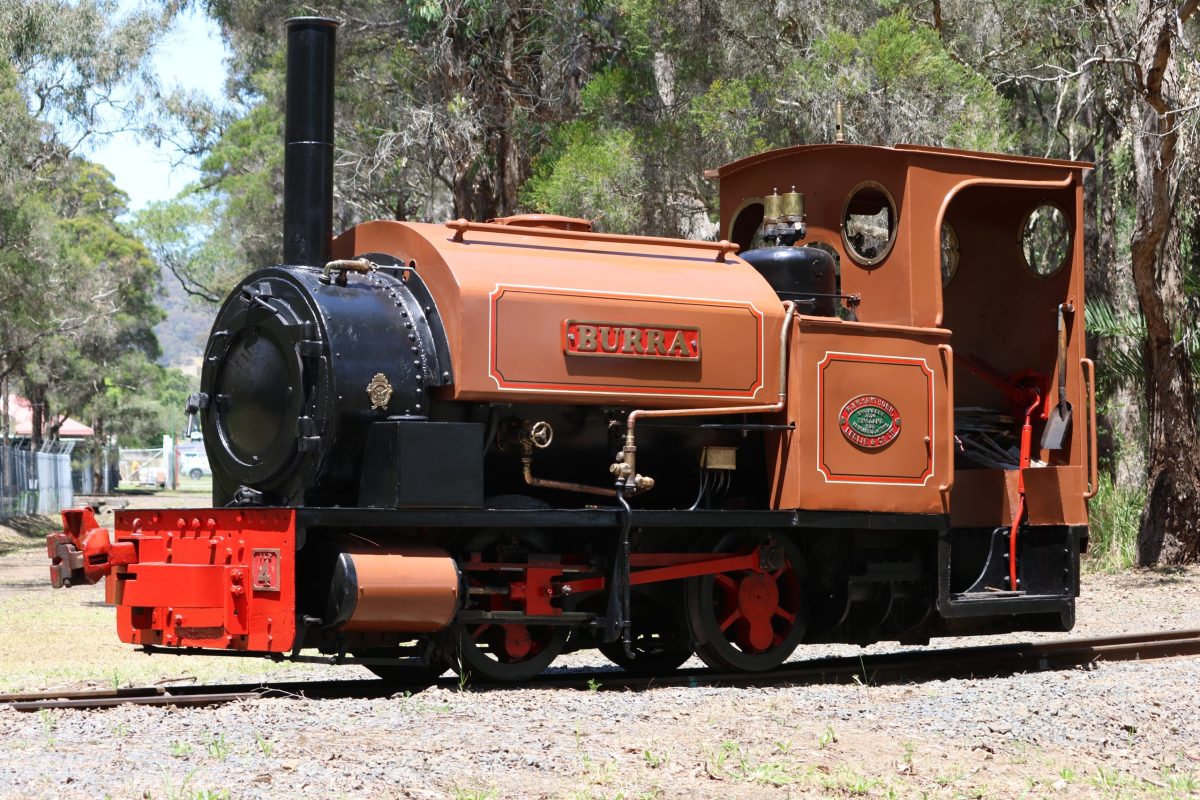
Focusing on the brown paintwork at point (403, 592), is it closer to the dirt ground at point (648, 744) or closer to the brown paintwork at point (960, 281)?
the dirt ground at point (648, 744)

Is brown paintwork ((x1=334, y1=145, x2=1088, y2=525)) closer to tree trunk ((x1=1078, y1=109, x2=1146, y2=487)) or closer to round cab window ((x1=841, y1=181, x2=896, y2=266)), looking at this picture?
round cab window ((x1=841, y1=181, x2=896, y2=266))

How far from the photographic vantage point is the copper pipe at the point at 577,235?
328 inches

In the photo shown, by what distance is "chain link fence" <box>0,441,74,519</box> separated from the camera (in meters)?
37.5

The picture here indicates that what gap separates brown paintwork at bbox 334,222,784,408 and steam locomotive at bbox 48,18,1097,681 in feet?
0.06

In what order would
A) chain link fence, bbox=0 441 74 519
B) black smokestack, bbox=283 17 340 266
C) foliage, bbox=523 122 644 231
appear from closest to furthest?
black smokestack, bbox=283 17 340 266
foliage, bbox=523 122 644 231
chain link fence, bbox=0 441 74 519

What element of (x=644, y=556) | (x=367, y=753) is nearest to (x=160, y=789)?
(x=367, y=753)

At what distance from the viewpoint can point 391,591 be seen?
297 inches

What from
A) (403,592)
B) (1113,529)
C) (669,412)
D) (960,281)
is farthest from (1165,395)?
(403,592)

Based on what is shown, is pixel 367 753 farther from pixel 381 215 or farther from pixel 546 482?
pixel 381 215

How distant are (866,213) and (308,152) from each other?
3738mm

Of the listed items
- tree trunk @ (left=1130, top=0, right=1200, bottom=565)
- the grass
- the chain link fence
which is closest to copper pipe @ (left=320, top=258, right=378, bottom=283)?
tree trunk @ (left=1130, top=0, right=1200, bottom=565)

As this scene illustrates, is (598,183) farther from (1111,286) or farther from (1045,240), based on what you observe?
(1111,286)

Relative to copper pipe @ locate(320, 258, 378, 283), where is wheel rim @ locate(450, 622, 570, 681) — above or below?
below

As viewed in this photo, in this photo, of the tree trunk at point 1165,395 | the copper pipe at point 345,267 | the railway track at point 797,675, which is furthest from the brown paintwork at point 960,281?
the tree trunk at point 1165,395
